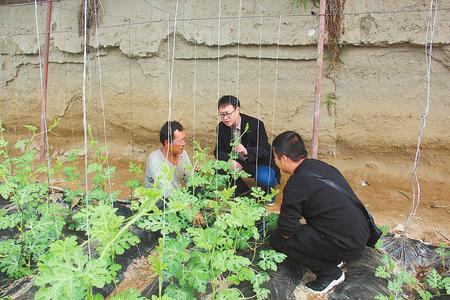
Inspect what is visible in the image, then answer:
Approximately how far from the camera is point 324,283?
210 centimetres

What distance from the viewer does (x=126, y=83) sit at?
4816mm

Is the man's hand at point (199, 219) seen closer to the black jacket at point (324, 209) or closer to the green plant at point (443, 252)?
the black jacket at point (324, 209)

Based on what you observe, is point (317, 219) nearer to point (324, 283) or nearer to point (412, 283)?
point (324, 283)

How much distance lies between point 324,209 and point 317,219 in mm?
93

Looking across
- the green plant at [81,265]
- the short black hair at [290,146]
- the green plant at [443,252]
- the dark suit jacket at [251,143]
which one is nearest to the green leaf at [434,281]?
the green plant at [443,252]

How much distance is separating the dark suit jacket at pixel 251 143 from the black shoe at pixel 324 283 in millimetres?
1249

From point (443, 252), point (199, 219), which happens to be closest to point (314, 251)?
point (199, 219)

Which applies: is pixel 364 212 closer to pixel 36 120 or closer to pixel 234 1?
pixel 234 1

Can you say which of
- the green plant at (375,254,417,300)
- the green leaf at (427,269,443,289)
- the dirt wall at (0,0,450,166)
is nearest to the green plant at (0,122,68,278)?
the green plant at (375,254,417,300)

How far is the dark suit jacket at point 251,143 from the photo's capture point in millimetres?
3199

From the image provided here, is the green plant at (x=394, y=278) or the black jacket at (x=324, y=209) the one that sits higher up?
the black jacket at (x=324, y=209)

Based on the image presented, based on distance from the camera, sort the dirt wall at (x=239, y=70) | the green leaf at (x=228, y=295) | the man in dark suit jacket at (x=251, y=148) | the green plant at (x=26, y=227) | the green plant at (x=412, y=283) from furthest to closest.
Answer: the dirt wall at (x=239, y=70) → the man in dark suit jacket at (x=251, y=148) → the green plant at (x=26, y=227) → the green plant at (x=412, y=283) → the green leaf at (x=228, y=295)

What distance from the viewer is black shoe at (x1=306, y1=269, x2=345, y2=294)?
6.84 ft

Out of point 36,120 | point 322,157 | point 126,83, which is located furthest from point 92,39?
point 322,157
